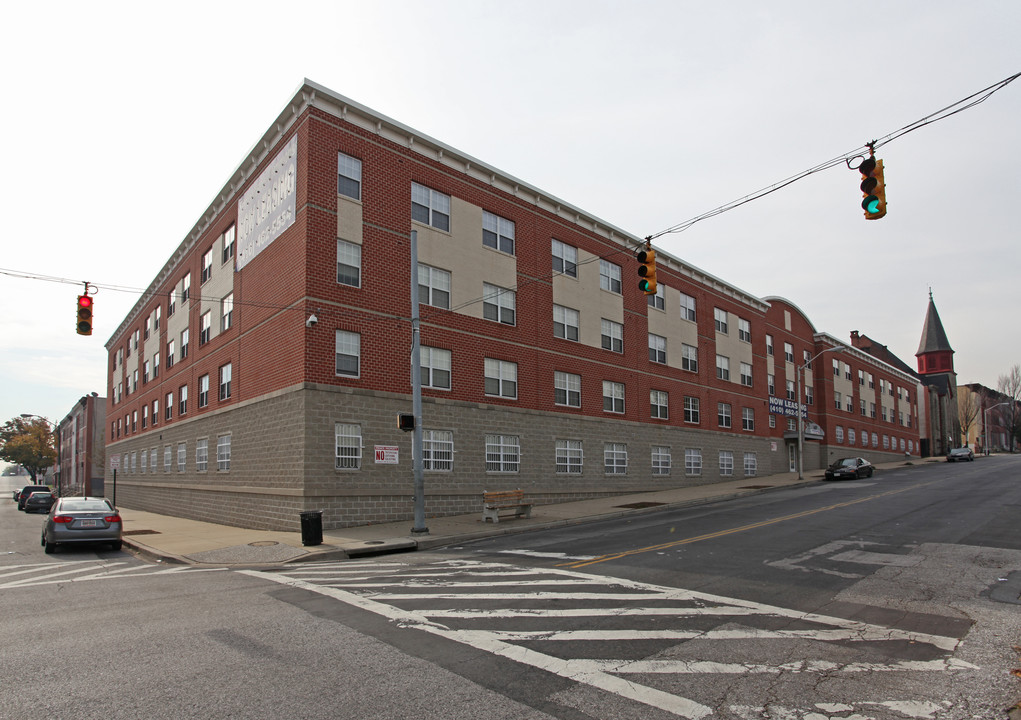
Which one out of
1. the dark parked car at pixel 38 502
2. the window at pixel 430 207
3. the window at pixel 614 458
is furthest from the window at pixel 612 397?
the dark parked car at pixel 38 502

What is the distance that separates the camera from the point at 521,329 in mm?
28312

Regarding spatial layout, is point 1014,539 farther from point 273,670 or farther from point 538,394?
point 538,394

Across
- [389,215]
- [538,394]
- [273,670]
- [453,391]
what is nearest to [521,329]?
[538,394]

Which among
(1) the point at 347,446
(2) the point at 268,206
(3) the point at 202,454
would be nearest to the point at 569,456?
(1) the point at 347,446

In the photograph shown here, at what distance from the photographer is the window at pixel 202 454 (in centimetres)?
2885

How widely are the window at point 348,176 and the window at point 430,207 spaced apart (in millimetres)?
2452

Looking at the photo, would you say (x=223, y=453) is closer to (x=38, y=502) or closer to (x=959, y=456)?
(x=38, y=502)

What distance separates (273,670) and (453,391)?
1868cm

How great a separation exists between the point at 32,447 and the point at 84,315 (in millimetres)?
94235

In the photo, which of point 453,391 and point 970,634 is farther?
point 453,391

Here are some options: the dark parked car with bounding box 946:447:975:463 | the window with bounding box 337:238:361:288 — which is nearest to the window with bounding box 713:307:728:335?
the window with bounding box 337:238:361:288

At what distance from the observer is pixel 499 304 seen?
90.6ft

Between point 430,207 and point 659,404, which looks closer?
point 430,207

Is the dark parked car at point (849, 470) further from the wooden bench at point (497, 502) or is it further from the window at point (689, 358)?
the wooden bench at point (497, 502)
